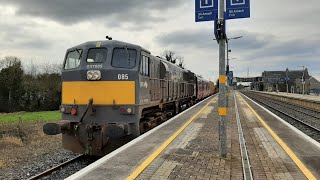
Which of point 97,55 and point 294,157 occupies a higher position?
point 97,55

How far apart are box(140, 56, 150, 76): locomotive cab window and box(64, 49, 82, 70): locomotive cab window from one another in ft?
6.54

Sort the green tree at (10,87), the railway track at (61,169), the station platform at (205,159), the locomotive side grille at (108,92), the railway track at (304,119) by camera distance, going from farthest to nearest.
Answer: the green tree at (10,87) → the railway track at (304,119) → the locomotive side grille at (108,92) → the railway track at (61,169) → the station platform at (205,159)

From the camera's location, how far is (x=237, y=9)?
8320 millimetres

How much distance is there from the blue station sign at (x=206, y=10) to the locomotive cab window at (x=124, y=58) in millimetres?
3009

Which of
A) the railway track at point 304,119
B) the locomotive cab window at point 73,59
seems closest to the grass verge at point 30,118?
the locomotive cab window at point 73,59

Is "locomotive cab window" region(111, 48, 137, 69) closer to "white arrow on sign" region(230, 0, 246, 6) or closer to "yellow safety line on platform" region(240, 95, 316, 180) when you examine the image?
"white arrow on sign" region(230, 0, 246, 6)

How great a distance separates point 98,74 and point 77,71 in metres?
0.75

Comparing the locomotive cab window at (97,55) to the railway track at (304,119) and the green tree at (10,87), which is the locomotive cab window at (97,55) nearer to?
the railway track at (304,119)

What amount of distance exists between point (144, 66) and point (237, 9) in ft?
13.6

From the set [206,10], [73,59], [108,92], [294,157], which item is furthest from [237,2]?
[73,59]

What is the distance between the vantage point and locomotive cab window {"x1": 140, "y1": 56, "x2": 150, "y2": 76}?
36.6 feet

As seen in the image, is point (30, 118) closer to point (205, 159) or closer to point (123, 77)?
point (123, 77)

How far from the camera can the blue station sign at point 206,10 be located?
27.4 feet

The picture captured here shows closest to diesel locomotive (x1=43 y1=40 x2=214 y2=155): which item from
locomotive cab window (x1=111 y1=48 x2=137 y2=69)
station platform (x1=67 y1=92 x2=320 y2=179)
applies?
locomotive cab window (x1=111 y1=48 x2=137 y2=69)
